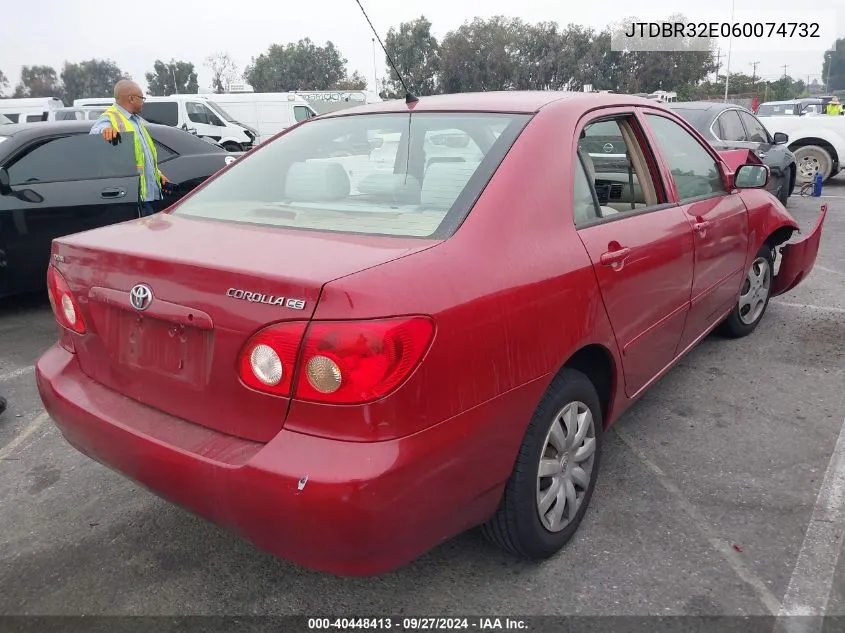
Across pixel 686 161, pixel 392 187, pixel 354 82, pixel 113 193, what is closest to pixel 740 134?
pixel 686 161

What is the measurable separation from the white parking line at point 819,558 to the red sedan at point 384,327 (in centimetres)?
72

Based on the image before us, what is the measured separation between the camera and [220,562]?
2426 millimetres

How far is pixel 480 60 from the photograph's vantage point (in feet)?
178

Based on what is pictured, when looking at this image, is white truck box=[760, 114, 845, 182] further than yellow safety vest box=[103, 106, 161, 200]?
Yes

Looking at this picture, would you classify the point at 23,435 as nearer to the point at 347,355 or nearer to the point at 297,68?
the point at 347,355

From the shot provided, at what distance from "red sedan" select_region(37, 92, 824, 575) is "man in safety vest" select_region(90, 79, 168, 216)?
3.04 metres

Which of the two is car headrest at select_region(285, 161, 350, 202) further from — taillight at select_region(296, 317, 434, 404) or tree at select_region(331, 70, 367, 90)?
tree at select_region(331, 70, 367, 90)

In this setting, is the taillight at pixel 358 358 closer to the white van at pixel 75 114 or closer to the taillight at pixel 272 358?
the taillight at pixel 272 358

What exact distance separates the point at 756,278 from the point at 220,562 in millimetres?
3798

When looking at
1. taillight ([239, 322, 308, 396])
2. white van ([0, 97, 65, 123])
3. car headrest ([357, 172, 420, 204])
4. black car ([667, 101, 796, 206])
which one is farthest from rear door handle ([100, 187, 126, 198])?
white van ([0, 97, 65, 123])

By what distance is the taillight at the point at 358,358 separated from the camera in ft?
5.40

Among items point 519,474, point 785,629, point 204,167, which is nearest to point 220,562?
point 519,474

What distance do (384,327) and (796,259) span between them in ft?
13.8

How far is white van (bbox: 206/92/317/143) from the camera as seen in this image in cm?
2534
